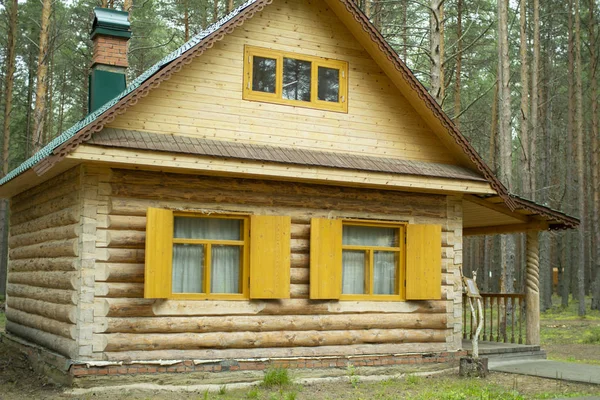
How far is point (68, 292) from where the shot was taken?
1166 centimetres

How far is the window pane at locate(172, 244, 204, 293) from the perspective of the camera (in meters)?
11.8

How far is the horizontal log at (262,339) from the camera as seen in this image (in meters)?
11.2

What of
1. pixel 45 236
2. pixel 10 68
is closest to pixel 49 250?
pixel 45 236

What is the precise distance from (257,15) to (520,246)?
34.7m

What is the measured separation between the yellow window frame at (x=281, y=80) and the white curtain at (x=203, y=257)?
2.27 m

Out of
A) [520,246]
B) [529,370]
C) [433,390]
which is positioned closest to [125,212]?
[433,390]

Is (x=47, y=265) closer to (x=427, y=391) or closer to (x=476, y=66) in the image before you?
(x=427, y=391)

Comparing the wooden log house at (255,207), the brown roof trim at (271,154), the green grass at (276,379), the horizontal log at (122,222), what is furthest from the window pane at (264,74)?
the green grass at (276,379)

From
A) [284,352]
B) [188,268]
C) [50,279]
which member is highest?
[188,268]

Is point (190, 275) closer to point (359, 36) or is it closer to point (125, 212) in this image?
point (125, 212)

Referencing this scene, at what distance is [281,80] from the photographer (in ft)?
42.8

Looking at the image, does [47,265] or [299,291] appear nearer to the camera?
[299,291]

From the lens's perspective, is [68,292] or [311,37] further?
[311,37]

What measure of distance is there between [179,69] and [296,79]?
263 cm
